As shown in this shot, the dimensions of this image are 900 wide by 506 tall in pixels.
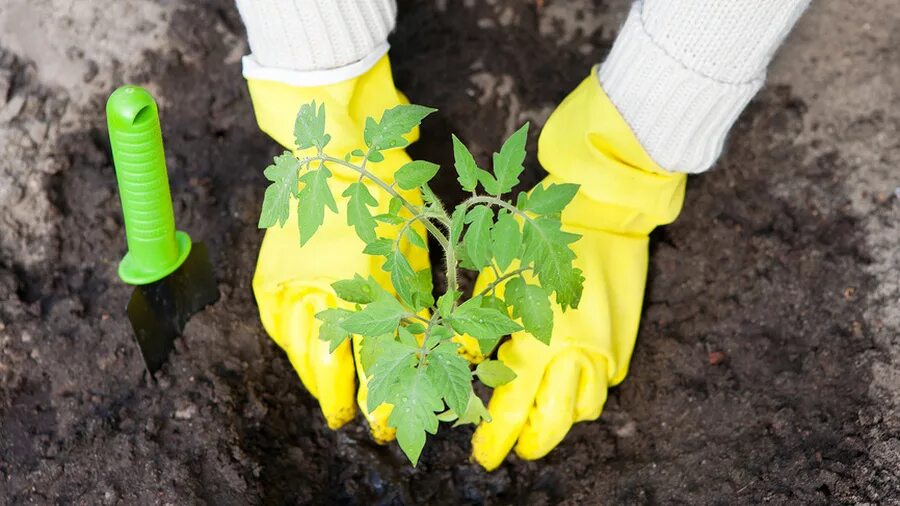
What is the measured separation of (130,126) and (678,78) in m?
0.85

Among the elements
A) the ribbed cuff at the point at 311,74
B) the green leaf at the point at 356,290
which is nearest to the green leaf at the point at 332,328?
the green leaf at the point at 356,290

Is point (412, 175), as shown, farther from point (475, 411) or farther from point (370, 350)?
point (475, 411)

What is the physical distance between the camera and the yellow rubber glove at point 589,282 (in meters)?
1.61

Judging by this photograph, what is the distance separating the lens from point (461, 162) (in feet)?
4.04

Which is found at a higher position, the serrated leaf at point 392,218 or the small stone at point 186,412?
the serrated leaf at point 392,218

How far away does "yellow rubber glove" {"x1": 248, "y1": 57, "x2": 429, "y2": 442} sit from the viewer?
1632 millimetres

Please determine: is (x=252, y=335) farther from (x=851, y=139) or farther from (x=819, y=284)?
(x=851, y=139)

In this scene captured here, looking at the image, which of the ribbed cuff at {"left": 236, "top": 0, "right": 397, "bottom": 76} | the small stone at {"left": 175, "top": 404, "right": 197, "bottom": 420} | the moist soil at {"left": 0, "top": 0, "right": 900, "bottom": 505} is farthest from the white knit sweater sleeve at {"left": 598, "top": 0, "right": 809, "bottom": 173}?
the small stone at {"left": 175, "top": 404, "right": 197, "bottom": 420}

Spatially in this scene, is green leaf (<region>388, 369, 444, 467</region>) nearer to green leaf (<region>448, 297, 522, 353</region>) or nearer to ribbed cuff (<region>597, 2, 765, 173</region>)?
green leaf (<region>448, 297, 522, 353</region>)

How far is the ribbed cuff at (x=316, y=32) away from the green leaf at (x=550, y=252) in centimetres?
59

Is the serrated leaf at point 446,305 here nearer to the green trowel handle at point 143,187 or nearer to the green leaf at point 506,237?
the green leaf at point 506,237

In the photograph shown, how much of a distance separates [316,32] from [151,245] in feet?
1.45

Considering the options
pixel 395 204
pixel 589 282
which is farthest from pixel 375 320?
pixel 589 282

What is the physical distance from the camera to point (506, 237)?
1202 millimetres
